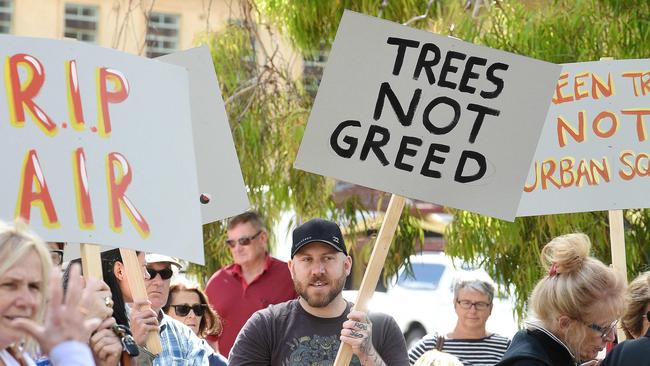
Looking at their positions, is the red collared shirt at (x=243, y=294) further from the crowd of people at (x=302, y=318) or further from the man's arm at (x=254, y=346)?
the man's arm at (x=254, y=346)

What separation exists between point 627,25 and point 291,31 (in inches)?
103

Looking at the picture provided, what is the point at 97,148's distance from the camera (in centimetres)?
468

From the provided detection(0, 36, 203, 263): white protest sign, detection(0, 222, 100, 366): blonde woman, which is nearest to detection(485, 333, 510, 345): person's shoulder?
detection(0, 36, 203, 263): white protest sign

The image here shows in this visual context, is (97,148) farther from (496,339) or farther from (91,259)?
(496,339)

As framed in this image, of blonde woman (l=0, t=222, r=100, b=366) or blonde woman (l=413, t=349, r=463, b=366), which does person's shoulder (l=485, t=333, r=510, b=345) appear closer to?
blonde woman (l=413, t=349, r=463, b=366)

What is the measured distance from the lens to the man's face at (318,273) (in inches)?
214

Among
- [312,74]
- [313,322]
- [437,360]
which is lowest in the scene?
[437,360]

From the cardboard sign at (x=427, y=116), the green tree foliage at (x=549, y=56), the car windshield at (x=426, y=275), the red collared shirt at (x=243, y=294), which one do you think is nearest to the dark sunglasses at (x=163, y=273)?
the cardboard sign at (x=427, y=116)

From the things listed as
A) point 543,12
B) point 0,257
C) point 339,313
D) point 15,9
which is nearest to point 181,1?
point 15,9

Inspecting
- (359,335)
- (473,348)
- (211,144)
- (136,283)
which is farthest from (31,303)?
(473,348)

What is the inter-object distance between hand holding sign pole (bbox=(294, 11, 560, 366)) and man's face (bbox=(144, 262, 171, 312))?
1169mm

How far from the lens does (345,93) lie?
5.25 meters

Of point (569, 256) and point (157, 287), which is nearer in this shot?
point (569, 256)

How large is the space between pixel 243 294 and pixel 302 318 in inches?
103
